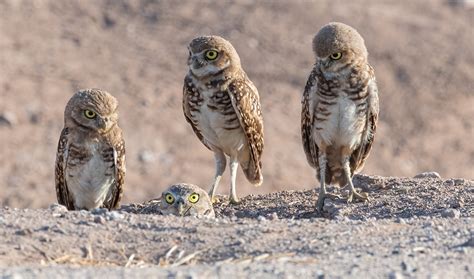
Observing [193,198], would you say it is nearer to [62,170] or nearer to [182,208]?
[182,208]

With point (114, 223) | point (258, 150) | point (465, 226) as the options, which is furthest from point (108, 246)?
point (258, 150)

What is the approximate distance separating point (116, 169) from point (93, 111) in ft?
1.81

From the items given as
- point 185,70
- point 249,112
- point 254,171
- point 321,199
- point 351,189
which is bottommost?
point 321,199

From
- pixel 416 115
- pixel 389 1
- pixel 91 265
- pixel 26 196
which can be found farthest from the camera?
pixel 389 1

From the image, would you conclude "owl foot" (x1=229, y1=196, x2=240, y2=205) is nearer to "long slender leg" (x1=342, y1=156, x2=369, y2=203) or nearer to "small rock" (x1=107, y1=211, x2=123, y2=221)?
"long slender leg" (x1=342, y1=156, x2=369, y2=203)

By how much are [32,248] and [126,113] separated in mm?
11866

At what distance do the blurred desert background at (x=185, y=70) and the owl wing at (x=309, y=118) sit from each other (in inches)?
241

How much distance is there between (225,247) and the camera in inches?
312

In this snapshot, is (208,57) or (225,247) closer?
(225,247)

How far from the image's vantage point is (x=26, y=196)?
57.1 feet

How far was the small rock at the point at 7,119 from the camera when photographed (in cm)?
1912

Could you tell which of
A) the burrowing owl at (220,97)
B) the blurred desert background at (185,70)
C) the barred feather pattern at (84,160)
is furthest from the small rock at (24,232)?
the blurred desert background at (185,70)

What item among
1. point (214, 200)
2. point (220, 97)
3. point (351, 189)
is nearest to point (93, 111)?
point (220, 97)

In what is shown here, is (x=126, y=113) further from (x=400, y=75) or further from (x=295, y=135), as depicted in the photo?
(x=400, y=75)
